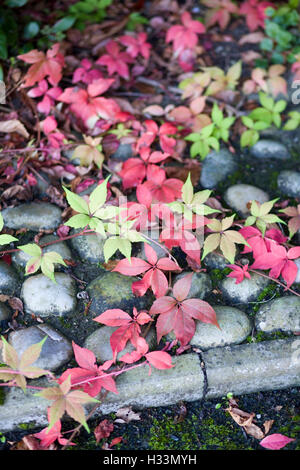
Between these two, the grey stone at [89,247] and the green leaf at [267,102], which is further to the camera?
the green leaf at [267,102]

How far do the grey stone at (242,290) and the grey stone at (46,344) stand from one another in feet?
2.40

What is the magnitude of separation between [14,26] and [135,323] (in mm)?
1909

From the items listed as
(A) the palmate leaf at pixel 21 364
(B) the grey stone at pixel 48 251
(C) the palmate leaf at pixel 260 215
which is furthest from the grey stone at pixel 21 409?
(C) the palmate leaf at pixel 260 215

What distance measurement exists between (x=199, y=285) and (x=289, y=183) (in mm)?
827

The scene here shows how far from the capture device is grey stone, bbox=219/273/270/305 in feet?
6.75

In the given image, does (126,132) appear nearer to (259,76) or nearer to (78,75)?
(78,75)

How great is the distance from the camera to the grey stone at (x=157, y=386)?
180cm

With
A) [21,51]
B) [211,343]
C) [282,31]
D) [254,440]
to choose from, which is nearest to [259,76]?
[282,31]

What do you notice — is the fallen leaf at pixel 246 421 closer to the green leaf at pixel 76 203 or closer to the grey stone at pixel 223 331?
the grey stone at pixel 223 331

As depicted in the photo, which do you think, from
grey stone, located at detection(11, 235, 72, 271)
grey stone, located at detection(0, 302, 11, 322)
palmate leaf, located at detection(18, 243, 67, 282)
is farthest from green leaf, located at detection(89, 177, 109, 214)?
grey stone, located at detection(0, 302, 11, 322)

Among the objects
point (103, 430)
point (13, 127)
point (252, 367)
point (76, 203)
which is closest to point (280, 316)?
point (252, 367)

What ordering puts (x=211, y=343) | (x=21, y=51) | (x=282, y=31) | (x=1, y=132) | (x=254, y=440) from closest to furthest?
1. (x=254, y=440)
2. (x=211, y=343)
3. (x=1, y=132)
4. (x=21, y=51)
5. (x=282, y=31)

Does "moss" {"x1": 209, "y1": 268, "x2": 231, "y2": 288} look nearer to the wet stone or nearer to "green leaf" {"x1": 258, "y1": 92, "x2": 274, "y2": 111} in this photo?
the wet stone

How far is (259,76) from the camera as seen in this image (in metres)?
2.83
